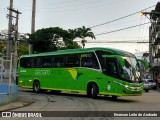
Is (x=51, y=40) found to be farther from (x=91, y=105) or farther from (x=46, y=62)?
(x=91, y=105)

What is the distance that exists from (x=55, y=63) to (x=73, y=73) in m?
2.59

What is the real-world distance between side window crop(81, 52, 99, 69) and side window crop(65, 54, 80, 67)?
600 millimetres

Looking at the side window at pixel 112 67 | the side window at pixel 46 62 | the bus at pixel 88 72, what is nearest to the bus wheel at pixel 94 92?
the bus at pixel 88 72

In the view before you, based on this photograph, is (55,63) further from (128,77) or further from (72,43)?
(72,43)

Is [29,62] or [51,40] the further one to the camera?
[51,40]

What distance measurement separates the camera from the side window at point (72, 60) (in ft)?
85.4

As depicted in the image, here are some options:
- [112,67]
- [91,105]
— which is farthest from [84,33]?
[91,105]

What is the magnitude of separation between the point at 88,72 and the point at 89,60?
2.65 ft

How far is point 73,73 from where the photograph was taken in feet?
86.3

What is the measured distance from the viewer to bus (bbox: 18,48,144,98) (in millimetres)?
22438

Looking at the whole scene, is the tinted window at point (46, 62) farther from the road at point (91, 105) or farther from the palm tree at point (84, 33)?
the palm tree at point (84, 33)

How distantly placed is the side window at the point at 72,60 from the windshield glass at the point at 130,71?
13.9ft

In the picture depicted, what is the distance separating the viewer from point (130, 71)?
73.7 feet

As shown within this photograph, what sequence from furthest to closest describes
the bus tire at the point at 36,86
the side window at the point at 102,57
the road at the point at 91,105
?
the bus tire at the point at 36,86, the side window at the point at 102,57, the road at the point at 91,105
